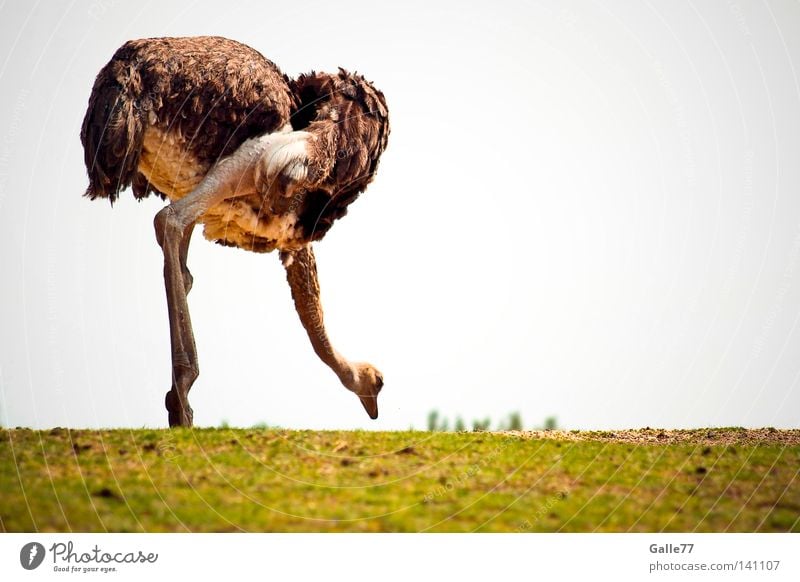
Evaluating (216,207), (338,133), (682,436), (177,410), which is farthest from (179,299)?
(682,436)

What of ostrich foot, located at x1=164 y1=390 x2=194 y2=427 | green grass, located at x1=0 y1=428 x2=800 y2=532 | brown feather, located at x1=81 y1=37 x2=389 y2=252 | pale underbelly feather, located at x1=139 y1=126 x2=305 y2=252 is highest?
brown feather, located at x1=81 y1=37 x2=389 y2=252

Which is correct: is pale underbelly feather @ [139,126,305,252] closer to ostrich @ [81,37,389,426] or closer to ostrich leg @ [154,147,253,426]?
ostrich @ [81,37,389,426]

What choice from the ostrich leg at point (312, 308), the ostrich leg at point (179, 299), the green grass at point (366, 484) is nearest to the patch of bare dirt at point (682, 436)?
the green grass at point (366, 484)

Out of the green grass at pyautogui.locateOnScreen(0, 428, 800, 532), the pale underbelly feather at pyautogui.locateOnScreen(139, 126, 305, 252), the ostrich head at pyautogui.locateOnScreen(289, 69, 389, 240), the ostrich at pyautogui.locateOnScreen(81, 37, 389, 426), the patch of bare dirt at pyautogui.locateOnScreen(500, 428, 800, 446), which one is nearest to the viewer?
the green grass at pyautogui.locateOnScreen(0, 428, 800, 532)

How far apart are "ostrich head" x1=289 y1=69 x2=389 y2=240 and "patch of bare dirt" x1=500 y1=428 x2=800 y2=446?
3533mm

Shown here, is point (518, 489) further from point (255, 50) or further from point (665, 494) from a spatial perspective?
point (255, 50)

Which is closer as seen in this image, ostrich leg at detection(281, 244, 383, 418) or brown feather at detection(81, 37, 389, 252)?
brown feather at detection(81, 37, 389, 252)

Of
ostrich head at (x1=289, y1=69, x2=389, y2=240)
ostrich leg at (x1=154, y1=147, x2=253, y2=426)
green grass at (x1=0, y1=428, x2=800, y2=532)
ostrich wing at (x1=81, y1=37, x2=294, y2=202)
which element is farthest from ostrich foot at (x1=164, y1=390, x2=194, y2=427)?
ostrich head at (x1=289, y1=69, x2=389, y2=240)

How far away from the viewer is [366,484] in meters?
8.74

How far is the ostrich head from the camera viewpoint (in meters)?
11.9

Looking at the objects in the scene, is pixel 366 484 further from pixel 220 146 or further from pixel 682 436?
pixel 682 436

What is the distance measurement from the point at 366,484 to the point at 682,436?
5761 millimetres

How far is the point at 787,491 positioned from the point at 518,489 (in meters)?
2.67

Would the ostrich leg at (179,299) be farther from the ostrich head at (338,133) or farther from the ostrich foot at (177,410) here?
the ostrich head at (338,133)
